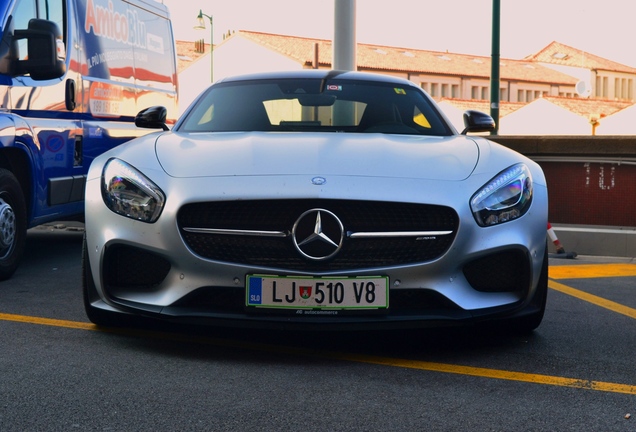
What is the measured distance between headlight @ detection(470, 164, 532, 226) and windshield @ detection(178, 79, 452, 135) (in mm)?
1058

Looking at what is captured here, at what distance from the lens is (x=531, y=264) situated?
13.7ft

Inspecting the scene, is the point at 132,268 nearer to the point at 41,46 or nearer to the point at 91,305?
the point at 91,305

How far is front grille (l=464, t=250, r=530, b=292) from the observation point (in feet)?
13.5

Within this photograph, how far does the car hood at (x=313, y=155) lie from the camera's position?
4.18 metres

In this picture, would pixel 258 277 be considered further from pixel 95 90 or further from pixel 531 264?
pixel 95 90

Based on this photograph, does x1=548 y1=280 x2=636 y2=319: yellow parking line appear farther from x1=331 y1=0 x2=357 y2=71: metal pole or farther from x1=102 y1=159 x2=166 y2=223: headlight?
x1=331 y1=0 x2=357 y2=71: metal pole

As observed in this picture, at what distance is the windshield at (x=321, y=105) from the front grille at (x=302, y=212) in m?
1.26

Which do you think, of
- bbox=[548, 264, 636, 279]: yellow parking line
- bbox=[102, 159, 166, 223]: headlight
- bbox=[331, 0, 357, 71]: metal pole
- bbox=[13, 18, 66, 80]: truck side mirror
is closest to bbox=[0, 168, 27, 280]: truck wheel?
bbox=[13, 18, 66, 80]: truck side mirror

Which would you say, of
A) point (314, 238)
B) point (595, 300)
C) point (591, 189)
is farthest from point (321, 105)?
point (591, 189)

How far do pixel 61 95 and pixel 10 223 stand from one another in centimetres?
112

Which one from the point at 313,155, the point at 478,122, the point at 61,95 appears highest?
the point at 61,95

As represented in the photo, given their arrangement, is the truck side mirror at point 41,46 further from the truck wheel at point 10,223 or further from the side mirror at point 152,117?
the side mirror at point 152,117

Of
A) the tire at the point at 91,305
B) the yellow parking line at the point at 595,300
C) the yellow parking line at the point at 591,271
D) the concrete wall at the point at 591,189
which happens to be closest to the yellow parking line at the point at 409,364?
the tire at the point at 91,305

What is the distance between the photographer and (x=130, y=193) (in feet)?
13.7
